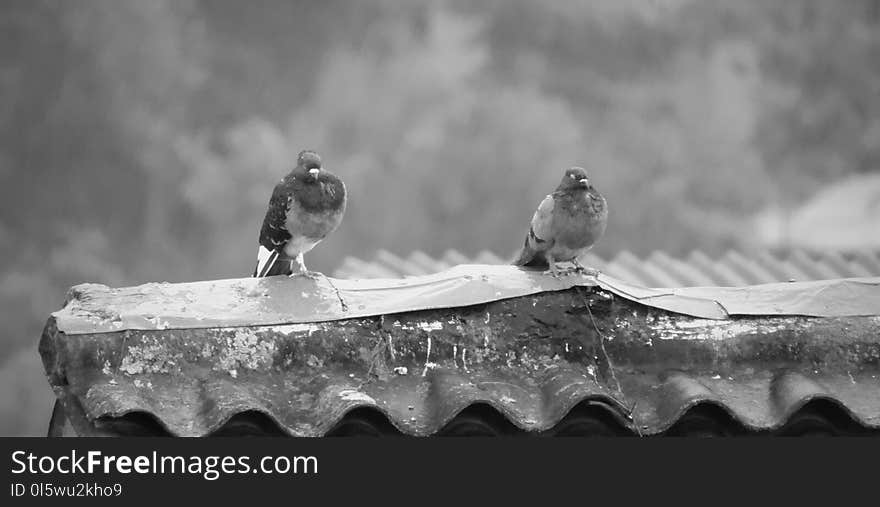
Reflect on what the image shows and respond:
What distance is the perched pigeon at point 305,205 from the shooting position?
426cm

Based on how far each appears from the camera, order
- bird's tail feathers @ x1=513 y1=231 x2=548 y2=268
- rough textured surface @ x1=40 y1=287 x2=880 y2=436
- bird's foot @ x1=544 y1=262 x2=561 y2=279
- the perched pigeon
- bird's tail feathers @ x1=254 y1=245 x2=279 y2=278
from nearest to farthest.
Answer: rough textured surface @ x1=40 y1=287 x2=880 y2=436, bird's foot @ x1=544 y1=262 x2=561 y2=279, bird's tail feathers @ x1=513 y1=231 x2=548 y2=268, the perched pigeon, bird's tail feathers @ x1=254 y1=245 x2=279 y2=278

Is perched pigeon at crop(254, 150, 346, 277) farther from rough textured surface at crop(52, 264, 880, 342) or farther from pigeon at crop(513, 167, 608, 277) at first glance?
rough textured surface at crop(52, 264, 880, 342)

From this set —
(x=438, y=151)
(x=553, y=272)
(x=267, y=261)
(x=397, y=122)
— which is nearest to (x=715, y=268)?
(x=267, y=261)

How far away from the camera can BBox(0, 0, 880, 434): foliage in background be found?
363 inches

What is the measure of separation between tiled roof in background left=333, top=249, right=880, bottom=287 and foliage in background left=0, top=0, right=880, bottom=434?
2564 millimetres

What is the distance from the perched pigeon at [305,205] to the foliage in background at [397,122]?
4596mm

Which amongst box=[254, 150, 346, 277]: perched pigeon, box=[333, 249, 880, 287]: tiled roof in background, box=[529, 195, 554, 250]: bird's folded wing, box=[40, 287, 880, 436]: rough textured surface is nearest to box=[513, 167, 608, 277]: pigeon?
box=[529, 195, 554, 250]: bird's folded wing

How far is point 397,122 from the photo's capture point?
34.2 ft

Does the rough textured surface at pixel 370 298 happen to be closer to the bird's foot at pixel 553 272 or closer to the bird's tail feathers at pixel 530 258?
the bird's foot at pixel 553 272

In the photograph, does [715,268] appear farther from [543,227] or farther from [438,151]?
[438,151]

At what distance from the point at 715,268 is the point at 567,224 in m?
2.86

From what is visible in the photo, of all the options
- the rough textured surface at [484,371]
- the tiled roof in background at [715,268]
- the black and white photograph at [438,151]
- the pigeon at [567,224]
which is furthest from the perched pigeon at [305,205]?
the tiled roof in background at [715,268]

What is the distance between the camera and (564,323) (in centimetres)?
318

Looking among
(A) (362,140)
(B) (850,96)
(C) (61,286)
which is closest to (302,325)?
(C) (61,286)
